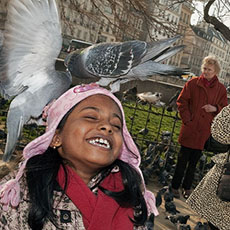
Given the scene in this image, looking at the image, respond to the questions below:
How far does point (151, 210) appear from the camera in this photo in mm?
1952

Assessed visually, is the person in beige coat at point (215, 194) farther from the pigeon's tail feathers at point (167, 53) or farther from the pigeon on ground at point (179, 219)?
the pigeon on ground at point (179, 219)

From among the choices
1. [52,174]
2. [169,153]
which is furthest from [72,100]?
[169,153]

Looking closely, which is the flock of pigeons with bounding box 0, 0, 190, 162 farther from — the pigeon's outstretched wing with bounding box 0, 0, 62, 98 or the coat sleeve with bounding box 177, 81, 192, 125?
the coat sleeve with bounding box 177, 81, 192, 125

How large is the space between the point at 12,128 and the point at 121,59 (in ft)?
2.36

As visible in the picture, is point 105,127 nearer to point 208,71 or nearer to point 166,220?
point 166,220

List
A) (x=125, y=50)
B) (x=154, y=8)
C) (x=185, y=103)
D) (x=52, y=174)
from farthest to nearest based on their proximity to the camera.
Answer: (x=154, y=8) < (x=185, y=103) < (x=125, y=50) < (x=52, y=174)

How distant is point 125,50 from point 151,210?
0.88m

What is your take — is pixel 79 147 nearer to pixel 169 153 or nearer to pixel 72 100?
pixel 72 100

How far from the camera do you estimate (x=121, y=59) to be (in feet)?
→ 6.06

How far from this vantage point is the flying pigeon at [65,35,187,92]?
1847 mm

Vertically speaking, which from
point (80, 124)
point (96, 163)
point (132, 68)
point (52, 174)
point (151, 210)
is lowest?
point (151, 210)

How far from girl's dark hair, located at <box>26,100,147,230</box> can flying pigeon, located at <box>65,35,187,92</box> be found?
30 centimetres

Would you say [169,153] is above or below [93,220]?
below

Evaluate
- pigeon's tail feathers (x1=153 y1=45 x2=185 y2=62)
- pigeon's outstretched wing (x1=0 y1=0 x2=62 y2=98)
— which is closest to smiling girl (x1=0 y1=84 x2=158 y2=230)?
pigeon's outstretched wing (x1=0 y1=0 x2=62 y2=98)
